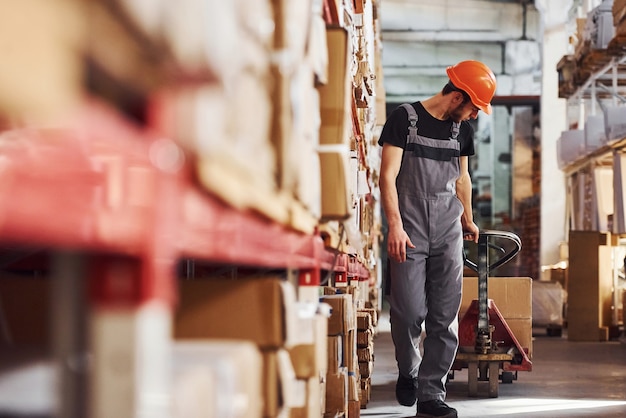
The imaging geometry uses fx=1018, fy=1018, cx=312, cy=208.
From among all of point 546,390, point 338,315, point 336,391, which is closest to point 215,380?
point 336,391

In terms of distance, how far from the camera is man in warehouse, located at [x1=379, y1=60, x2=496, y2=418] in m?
4.95

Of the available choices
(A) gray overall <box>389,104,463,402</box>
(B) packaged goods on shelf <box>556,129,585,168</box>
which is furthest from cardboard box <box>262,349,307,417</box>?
(B) packaged goods on shelf <box>556,129,585,168</box>

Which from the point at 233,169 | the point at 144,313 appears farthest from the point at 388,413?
the point at 144,313

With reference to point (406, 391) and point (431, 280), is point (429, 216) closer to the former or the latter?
point (431, 280)

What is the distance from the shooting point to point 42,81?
79cm

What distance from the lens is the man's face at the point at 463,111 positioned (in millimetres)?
5051

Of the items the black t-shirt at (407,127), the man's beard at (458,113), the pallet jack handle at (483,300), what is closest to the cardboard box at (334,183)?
the black t-shirt at (407,127)

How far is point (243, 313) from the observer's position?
2.09 m

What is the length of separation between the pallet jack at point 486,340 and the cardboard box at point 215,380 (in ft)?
14.3

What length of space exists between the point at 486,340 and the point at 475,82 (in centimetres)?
186

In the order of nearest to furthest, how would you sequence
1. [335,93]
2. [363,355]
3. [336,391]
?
[335,93] < [336,391] < [363,355]

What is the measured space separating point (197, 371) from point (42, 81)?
1.94ft

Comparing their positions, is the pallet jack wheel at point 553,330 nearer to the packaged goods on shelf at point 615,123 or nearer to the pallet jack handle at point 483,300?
the packaged goods on shelf at point 615,123

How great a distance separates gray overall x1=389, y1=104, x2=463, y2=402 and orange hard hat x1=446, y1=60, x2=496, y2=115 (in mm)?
270
